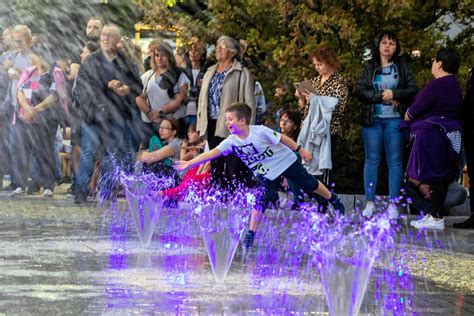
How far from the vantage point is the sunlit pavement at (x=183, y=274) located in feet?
23.9

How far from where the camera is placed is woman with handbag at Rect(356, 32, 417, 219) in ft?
45.5

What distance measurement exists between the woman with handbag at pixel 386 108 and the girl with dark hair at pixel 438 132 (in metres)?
0.52

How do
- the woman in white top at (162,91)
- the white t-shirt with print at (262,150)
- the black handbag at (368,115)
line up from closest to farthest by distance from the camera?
the white t-shirt with print at (262,150) → the black handbag at (368,115) → the woman in white top at (162,91)

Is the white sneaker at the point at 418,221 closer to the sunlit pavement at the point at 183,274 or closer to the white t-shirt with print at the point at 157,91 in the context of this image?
the sunlit pavement at the point at 183,274

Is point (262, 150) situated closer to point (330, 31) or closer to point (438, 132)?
point (438, 132)

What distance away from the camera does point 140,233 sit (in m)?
10.9

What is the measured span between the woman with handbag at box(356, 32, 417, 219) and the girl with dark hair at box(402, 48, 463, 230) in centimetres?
52

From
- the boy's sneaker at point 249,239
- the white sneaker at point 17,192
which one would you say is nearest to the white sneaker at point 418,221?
the boy's sneaker at point 249,239

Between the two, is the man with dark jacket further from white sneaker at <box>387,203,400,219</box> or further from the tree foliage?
white sneaker at <box>387,203,400,219</box>

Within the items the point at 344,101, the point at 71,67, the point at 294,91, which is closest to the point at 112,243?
the point at 344,101

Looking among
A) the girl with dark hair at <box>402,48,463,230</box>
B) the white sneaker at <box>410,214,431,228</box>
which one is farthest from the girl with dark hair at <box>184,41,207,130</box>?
the white sneaker at <box>410,214,431,228</box>

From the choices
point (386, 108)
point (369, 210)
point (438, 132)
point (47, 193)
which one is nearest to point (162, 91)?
point (47, 193)

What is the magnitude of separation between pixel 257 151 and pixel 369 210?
3100 millimetres

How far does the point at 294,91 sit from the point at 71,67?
3.51 metres
